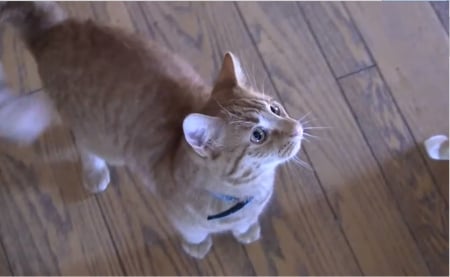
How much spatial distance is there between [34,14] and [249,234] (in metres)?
0.68

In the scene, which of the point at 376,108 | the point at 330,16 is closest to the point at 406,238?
the point at 376,108

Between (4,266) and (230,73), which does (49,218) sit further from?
(230,73)

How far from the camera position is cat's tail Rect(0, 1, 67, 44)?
4.09 feet

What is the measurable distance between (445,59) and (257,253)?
720 millimetres

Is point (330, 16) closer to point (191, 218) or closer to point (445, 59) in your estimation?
point (445, 59)

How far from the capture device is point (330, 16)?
5.59 feet

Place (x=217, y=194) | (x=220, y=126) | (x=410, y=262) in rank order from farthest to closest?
1. (x=410, y=262)
2. (x=217, y=194)
3. (x=220, y=126)

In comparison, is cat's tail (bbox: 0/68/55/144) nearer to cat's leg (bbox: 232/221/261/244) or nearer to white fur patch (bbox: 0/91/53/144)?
white fur patch (bbox: 0/91/53/144)

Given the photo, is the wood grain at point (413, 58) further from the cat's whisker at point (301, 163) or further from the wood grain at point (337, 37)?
the cat's whisker at point (301, 163)

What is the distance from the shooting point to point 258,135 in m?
1.07

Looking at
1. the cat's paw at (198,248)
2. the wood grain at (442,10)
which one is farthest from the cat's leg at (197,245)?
the wood grain at (442,10)

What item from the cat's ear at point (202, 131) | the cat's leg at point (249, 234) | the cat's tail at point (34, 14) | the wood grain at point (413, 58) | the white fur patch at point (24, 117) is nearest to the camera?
the cat's ear at point (202, 131)

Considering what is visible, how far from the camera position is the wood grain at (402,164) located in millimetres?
1505

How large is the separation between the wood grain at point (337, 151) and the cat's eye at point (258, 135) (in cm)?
52
